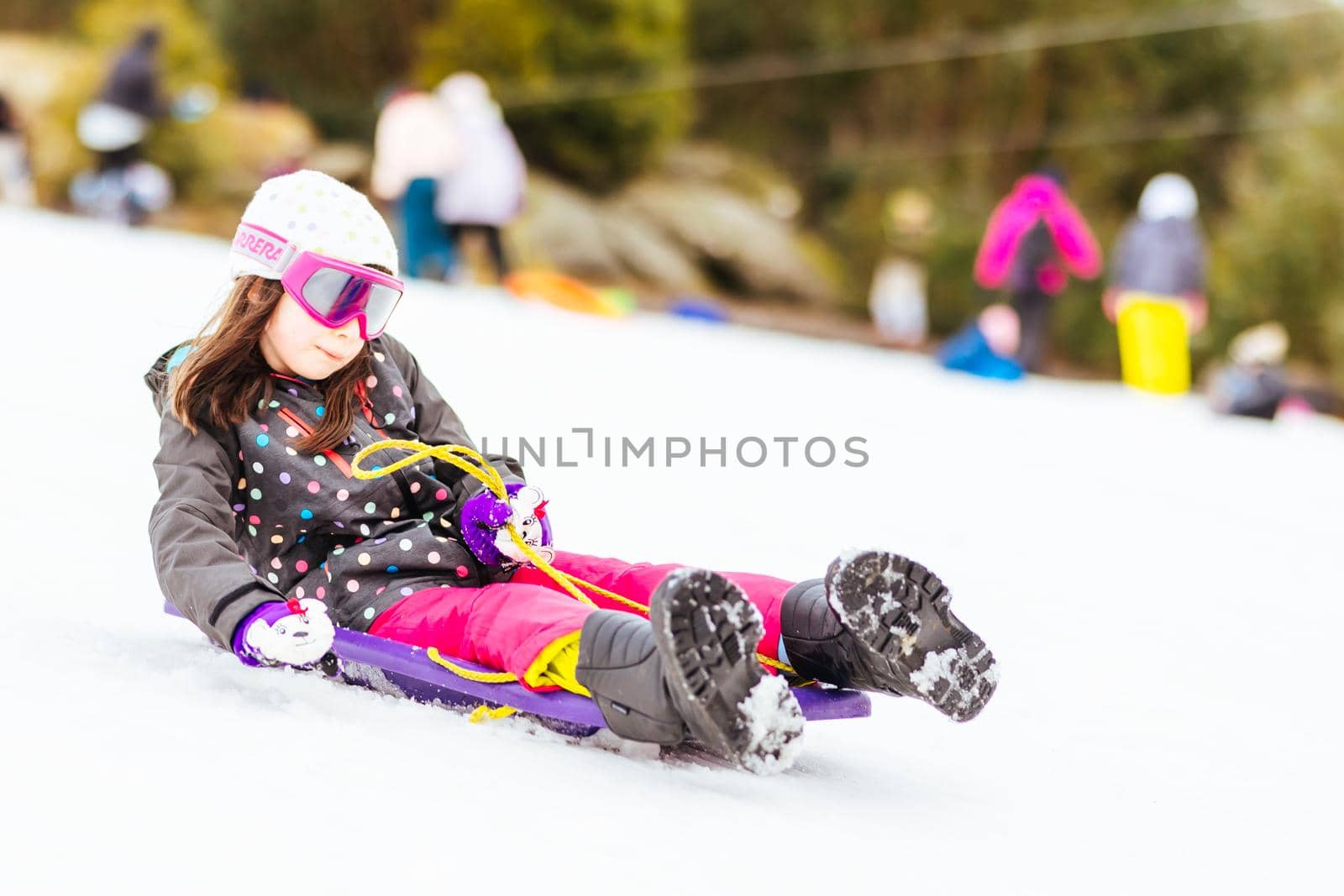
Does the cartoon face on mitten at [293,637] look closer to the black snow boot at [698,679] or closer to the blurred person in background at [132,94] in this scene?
the black snow boot at [698,679]

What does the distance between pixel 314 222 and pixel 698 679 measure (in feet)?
2.92

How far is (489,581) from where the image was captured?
6.88 ft

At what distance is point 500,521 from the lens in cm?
204

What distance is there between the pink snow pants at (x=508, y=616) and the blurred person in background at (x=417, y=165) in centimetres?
622

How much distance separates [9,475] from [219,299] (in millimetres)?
1295

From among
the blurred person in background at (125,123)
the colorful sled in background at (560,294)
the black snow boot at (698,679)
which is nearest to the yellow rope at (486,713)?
the black snow boot at (698,679)

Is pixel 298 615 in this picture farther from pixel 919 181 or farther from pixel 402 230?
pixel 919 181

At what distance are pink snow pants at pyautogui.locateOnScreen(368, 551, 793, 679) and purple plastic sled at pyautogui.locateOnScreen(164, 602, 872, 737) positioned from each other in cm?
4

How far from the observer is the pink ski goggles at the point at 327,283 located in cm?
195

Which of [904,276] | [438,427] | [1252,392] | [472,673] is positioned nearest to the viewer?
[472,673]

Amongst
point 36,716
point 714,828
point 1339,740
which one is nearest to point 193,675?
point 36,716

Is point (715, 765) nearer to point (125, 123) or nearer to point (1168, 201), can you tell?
point (1168, 201)

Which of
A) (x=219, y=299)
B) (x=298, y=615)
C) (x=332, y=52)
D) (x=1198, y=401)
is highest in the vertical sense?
(x=332, y=52)

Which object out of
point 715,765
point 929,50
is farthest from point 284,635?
point 929,50
